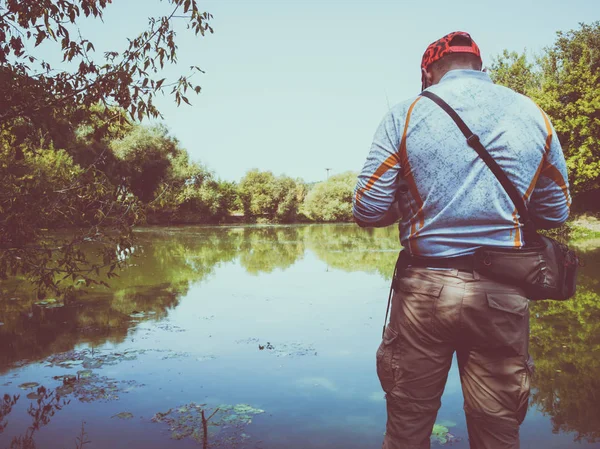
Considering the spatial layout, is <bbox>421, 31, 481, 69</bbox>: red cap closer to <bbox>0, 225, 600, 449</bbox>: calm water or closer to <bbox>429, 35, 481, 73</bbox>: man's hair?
<bbox>429, 35, 481, 73</bbox>: man's hair

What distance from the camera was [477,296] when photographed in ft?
6.78

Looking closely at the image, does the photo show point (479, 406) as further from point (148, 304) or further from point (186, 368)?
point (148, 304)

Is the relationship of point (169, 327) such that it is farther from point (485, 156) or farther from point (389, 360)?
point (485, 156)

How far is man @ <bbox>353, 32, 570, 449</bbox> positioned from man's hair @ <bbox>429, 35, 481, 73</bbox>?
0.23 ft

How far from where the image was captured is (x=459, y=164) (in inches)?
84.4

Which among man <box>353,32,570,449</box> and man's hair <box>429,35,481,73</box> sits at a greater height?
man's hair <box>429,35,481,73</box>

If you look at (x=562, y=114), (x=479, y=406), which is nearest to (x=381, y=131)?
(x=479, y=406)

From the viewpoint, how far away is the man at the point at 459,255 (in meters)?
2.10

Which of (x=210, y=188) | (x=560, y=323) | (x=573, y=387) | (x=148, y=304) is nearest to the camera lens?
(x=573, y=387)

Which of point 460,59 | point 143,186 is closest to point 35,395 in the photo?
point 460,59

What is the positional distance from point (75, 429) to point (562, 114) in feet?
101

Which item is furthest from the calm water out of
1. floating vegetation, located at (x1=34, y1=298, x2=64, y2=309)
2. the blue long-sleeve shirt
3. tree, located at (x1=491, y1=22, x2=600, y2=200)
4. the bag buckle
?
tree, located at (x1=491, y1=22, x2=600, y2=200)

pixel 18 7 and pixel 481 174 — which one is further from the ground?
pixel 18 7

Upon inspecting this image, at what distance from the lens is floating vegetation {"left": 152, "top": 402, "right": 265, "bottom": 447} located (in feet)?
12.8
